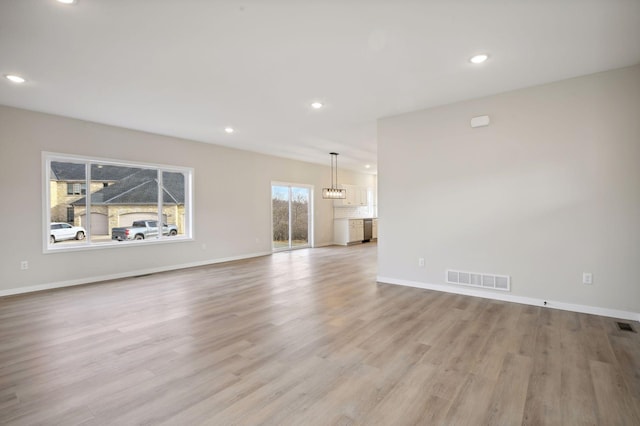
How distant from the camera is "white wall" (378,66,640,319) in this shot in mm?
3320

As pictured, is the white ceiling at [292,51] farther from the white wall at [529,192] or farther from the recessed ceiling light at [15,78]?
the white wall at [529,192]

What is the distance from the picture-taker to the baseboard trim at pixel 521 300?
10.9 feet

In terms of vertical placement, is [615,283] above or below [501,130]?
below

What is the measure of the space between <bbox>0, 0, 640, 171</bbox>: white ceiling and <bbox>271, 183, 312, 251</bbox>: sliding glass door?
13.8 feet

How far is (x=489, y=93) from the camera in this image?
397cm

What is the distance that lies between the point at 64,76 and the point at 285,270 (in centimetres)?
430

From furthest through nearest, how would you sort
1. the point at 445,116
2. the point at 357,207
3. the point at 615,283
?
1. the point at 357,207
2. the point at 445,116
3. the point at 615,283

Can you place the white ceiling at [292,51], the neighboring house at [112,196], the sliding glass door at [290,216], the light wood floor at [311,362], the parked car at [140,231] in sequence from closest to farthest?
1. the light wood floor at [311,362]
2. the white ceiling at [292,51]
3. the neighboring house at [112,196]
4. the parked car at [140,231]
5. the sliding glass door at [290,216]

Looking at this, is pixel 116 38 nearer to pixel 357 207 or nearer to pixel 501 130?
pixel 501 130

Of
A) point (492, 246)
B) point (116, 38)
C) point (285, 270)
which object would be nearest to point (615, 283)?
point (492, 246)

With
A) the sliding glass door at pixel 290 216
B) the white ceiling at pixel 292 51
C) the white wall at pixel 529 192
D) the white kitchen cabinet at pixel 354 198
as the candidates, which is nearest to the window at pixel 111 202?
the white ceiling at pixel 292 51

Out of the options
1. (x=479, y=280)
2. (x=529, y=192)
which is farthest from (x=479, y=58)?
(x=479, y=280)

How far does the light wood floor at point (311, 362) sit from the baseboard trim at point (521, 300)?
6.4 inches

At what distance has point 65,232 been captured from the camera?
5.07 metres
